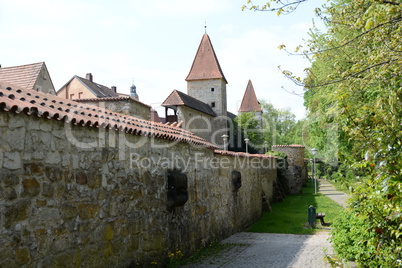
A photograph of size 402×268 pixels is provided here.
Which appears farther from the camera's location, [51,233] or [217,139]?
[217,139]

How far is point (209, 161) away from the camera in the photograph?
9828 millimetres

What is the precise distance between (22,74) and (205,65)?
35105 mm

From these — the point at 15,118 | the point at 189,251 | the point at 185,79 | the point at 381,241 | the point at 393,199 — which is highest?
the point at 185,79

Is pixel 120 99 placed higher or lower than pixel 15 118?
higher

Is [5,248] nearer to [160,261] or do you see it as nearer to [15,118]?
[15,118]

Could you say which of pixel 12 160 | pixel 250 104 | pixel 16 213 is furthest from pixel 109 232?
pixel 250 104

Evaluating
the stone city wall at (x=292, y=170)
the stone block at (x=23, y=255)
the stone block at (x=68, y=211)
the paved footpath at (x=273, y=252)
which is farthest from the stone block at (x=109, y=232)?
the stone city wall at (x=292, y=170)

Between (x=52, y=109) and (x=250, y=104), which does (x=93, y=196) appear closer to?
(x=52, y=109)

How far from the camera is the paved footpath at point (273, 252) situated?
25.2 ft

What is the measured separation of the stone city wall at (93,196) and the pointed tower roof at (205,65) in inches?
1633

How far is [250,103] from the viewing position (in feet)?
207

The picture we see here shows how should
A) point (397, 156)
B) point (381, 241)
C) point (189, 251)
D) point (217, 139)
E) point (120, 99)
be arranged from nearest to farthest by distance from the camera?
point (397, 156)
point (381, 241)
point (189, 251)
point (120, 99)
point (217, 139)

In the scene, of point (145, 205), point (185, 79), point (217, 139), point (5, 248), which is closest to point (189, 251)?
point (145, 205)

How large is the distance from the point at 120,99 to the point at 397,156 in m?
11.1
